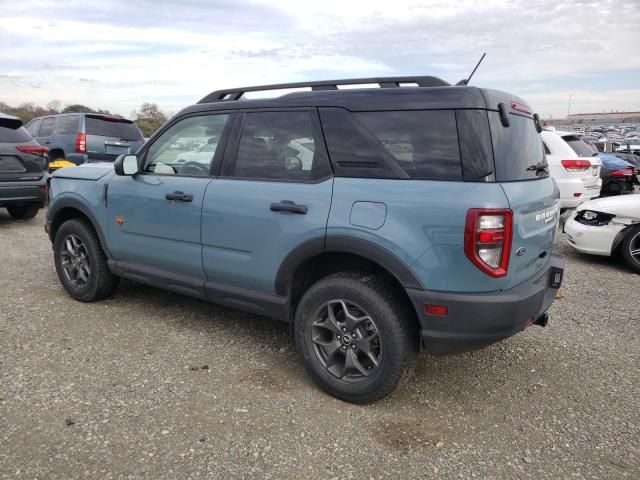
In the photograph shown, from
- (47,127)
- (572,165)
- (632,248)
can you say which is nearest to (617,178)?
(572,165)

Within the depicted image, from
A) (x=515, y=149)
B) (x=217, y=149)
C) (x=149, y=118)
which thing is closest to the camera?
(x=515, y=149)

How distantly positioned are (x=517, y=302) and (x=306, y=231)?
1.26m

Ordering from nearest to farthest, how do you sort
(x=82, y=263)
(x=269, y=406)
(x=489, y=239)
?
(x=489, y=239)
(x=269, y=406)
(x=82, y=263)

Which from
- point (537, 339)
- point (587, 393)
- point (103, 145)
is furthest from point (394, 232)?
point (103, 145)

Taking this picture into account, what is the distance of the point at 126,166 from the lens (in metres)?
3.97

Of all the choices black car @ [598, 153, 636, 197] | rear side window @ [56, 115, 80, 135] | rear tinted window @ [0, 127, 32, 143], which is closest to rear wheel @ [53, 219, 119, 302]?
rear tinted window @ [0, 127, 32, 143]

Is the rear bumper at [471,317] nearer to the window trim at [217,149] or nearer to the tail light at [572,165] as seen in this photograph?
the window trim at [217,149]

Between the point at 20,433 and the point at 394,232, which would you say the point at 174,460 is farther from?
the point at 394,232

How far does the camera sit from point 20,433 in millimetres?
2652

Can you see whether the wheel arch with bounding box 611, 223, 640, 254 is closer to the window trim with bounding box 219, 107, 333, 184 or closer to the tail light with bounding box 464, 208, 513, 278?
the tail light with bounding box 464, 208, 513, 278

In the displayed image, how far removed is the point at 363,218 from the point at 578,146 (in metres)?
7.40

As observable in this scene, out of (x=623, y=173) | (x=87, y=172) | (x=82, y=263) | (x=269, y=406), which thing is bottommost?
(x=269, y=406)

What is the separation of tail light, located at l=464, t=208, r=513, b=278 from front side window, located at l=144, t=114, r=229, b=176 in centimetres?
198

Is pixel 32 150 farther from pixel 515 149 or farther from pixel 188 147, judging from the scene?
pixel 515 149
